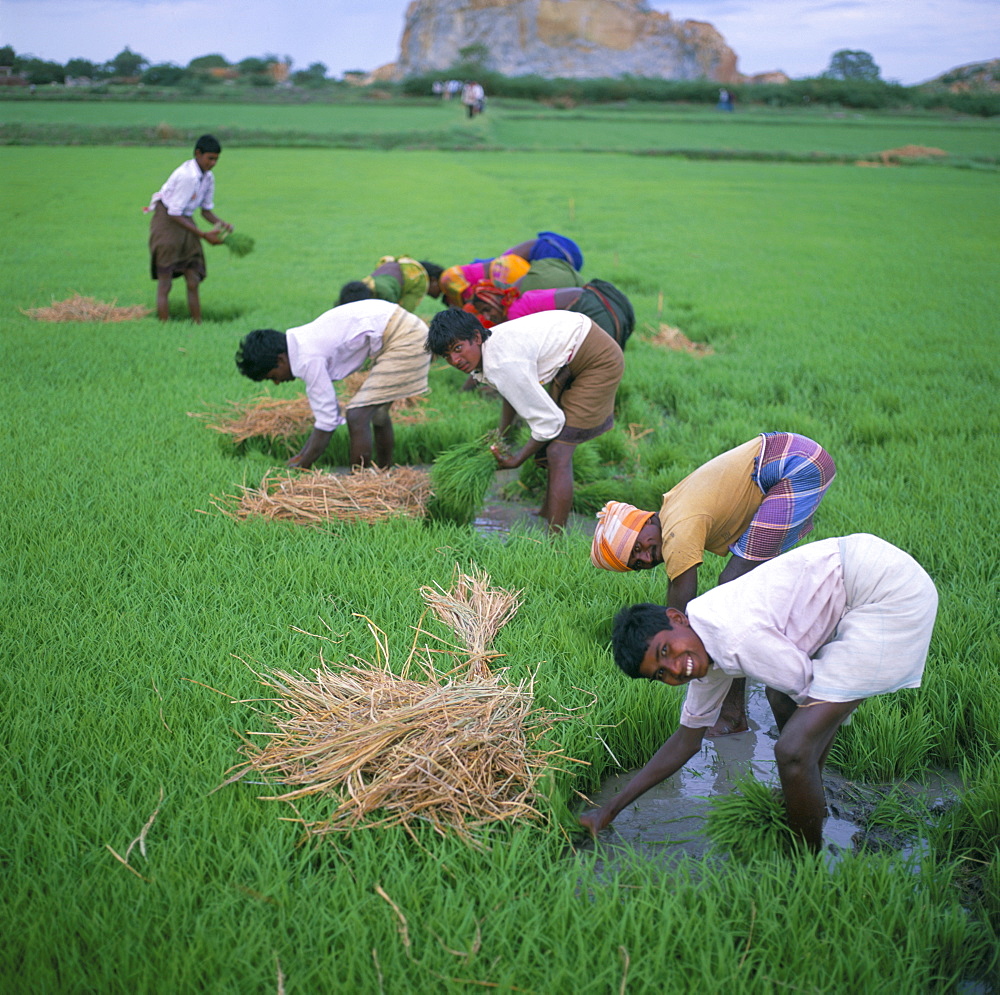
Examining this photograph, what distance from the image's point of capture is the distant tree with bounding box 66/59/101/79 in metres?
45.9

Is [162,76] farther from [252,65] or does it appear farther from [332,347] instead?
[332,347]

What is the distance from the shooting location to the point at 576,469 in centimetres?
460

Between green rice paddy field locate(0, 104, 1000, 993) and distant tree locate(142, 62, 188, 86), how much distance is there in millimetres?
51458

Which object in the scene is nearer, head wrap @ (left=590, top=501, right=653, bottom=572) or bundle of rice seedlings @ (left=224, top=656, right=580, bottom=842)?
bundle of rice seedlings @ (left=224, top=656, right=580, bottom=842)

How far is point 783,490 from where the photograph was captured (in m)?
2.58

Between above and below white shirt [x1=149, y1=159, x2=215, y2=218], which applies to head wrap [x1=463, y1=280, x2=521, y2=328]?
below

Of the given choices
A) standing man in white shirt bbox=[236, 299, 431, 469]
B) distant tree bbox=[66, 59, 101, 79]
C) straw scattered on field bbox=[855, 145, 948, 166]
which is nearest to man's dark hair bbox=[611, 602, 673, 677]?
standing man in white shirt bbox=[236, 299, 431, 469]

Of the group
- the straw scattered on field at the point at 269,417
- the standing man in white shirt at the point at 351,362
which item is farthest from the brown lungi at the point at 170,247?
the standing man in white shirt at the point at 351,362

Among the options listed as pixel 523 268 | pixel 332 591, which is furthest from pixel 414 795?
pixel 523 268

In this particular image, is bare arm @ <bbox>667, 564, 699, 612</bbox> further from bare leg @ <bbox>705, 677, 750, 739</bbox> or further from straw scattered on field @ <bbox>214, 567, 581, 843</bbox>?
straw scattered on field @ <bbox>214, 567, 581, 843</bbox>

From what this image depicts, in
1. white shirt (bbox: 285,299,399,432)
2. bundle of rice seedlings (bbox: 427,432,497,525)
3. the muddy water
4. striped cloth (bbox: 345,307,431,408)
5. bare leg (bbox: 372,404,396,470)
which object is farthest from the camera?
bare leg (bbox: 372,404,396,470)

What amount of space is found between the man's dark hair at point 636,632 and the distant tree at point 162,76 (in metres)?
58.5

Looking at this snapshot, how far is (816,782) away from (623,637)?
1.94ft

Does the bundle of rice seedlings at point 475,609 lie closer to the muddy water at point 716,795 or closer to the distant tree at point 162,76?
the muddy water at point 716,795
